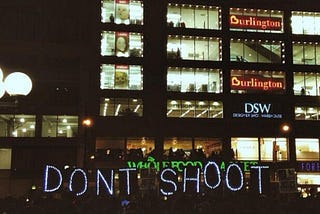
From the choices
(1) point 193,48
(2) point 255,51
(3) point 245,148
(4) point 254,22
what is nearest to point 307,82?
(2) point 255,51

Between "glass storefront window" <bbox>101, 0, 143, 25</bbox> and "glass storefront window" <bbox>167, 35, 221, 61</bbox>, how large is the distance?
4.50 metres

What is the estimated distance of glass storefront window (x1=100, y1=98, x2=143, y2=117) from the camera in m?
52.3

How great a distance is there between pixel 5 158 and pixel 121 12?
2078 centimetres

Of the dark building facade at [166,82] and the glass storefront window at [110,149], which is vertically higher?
the dark building facade at [166,82]

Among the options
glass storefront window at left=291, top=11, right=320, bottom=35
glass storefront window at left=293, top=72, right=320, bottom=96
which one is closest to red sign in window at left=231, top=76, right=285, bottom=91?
glass storefront window at left=293, top=72, right=320, bottom=96

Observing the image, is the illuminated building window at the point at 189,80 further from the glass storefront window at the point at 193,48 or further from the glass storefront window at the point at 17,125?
Answer: the glass storefront window at the point at 17,125

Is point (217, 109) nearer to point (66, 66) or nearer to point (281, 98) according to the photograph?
point (281, 98)

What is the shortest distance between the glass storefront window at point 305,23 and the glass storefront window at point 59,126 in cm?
2897

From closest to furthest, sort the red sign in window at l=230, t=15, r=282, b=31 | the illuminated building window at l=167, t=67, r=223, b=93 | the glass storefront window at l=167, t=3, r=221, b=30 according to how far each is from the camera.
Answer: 1. the illuminated building window at l=167, t=67, r=223, b=93
2. the glass storefront window at l=167, t=3, r=221, b=30
3. the red sign in window at l=230, t=15, r=282, b=31

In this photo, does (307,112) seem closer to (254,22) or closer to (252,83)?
(252,83)

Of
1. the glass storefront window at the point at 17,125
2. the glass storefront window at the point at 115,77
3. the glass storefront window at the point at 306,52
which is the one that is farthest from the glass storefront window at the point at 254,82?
the glass storefront window at the point at 17,125

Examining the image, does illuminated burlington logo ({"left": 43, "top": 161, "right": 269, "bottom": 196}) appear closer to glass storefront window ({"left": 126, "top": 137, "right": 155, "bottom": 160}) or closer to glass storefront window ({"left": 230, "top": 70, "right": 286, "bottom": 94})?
glass storefront window ({"left": 126, "top": 137, "right": 155, "bottom": 160})

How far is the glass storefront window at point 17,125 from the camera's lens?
52.9 m

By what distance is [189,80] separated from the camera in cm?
5466
